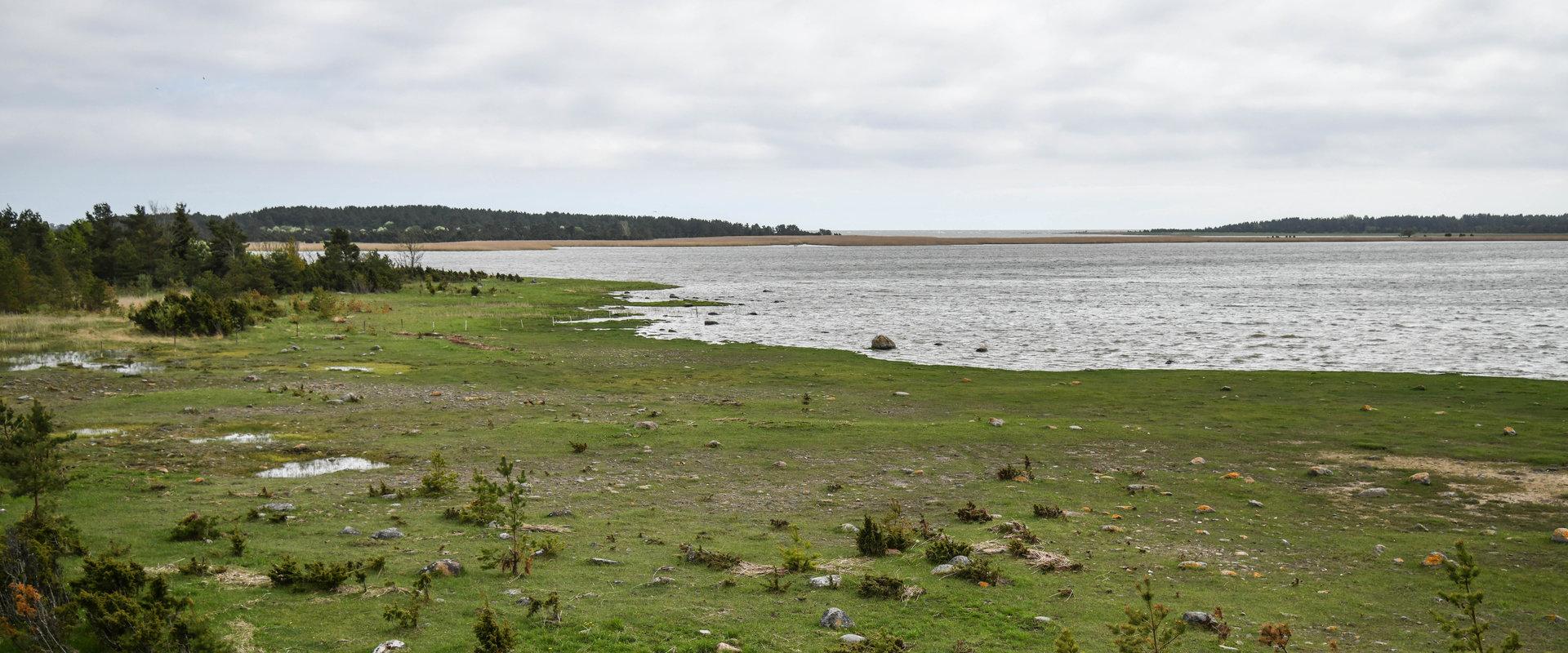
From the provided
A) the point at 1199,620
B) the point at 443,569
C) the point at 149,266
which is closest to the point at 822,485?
the point at 443,569

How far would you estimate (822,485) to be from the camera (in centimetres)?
1608

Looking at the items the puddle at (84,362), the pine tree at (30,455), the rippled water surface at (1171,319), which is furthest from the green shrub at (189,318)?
the pine tree at (30,455)

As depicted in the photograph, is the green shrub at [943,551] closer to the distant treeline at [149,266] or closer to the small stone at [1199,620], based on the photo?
the small stone at [1199,620]

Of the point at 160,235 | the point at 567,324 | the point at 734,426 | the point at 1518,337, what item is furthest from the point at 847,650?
the point at 160,235

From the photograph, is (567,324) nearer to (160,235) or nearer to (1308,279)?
(160,235)

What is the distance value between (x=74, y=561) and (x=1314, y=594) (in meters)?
13.5

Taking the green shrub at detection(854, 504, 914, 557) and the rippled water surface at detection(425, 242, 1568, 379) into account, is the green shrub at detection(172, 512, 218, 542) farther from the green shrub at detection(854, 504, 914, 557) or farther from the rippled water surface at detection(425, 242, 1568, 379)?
the rippled water surface at detection(425, 242, 1568, 379)

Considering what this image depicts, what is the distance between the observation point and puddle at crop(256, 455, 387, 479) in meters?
15.9

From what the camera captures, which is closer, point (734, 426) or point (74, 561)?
point (74, 561)

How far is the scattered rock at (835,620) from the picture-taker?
9.02m

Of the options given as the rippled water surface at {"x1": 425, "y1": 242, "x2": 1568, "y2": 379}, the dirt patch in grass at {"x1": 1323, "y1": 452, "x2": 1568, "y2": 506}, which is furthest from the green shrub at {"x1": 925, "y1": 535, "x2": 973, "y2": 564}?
the rippled water surface at {"x1": 425, "y1": 242, "x2": 1568, "y2": 379}

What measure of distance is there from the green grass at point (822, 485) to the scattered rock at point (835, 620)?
20 cm

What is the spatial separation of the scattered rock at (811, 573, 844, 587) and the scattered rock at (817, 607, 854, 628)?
3.34 ft

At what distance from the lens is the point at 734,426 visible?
71.2ft
